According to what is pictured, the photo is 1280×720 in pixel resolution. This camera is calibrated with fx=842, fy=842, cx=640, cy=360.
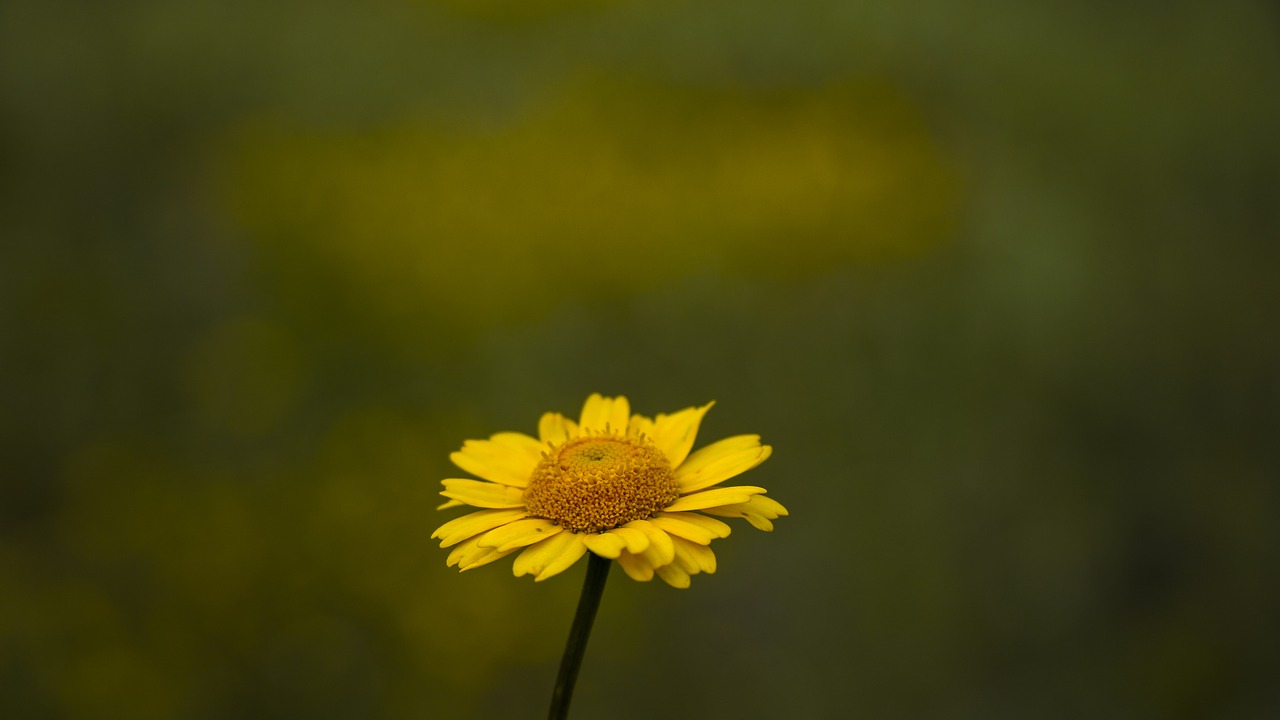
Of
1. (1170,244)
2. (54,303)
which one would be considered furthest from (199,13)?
(1170,244)

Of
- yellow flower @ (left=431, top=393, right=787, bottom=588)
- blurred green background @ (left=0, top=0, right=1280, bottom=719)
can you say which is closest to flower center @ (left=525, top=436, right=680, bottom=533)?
yellow flower @ (left=431, top=393, right=787, bottom=588)

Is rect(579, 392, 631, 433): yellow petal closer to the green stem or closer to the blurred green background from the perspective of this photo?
the green stem

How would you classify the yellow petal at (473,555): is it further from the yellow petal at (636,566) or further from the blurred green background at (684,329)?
the blurred green background at (684,329)

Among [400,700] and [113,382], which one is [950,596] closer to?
[400,700]

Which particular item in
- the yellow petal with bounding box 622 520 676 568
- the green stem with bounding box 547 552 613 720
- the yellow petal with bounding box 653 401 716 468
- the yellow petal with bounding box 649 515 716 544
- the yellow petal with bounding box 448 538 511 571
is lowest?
the green stem with bounding box 547 552 613 720

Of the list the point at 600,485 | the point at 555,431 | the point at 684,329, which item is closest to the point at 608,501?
the point at 600,485

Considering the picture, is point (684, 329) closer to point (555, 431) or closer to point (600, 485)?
point (555, 431)

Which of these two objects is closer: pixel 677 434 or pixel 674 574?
pixel 674 574
